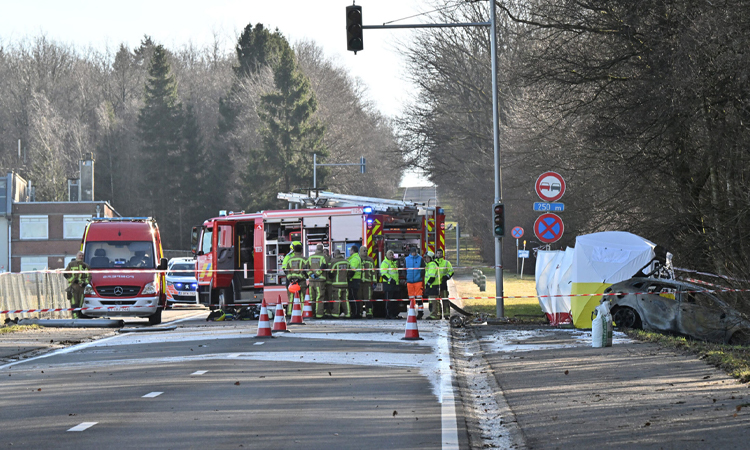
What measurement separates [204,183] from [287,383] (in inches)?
3068

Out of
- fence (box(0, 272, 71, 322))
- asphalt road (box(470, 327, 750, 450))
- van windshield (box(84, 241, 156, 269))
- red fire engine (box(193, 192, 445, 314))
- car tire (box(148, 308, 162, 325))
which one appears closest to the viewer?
asphalt road (box(470, 327, 750, 450))

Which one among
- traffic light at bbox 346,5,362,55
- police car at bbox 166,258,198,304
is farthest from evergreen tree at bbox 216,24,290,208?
traffic light at bbox 346,5,362,55

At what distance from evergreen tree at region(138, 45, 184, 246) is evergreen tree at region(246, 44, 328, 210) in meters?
11.6

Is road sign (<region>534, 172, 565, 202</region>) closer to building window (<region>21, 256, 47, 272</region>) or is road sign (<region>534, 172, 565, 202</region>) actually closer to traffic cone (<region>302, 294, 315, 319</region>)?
traffic cone (<region>302, 294, 315, 319</region>)

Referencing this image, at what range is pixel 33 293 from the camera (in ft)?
77.0

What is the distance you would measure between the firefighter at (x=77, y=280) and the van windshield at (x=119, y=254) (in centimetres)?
37

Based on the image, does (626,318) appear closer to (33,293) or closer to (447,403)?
(447,403)

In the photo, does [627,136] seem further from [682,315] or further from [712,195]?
[682,315]

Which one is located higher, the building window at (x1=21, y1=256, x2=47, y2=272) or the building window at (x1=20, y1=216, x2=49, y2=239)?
the building window at (x1=20, y1=216, x2=49, y2=239)

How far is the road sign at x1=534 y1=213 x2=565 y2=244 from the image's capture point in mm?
21016

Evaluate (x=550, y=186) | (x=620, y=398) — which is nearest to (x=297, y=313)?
(x=550, y=186)

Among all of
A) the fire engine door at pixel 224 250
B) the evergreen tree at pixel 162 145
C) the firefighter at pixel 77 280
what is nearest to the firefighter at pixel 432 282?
the fire engine door at pixel 224 250

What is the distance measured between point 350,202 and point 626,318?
1052cm

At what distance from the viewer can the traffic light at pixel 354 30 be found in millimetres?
20250
